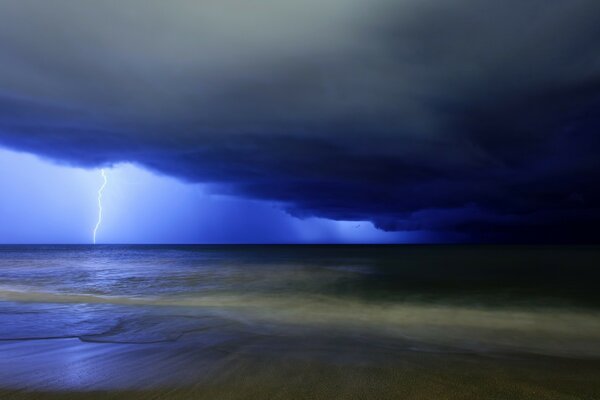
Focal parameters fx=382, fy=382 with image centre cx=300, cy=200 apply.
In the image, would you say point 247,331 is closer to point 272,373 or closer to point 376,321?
point 272,373

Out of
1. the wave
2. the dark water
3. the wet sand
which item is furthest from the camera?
the wave

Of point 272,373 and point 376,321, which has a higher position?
point 272,373

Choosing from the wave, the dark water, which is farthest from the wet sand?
the wave

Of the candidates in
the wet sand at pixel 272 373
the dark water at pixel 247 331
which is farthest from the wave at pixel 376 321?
the wet sand at pixel 272 373

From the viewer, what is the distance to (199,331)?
1229 cm

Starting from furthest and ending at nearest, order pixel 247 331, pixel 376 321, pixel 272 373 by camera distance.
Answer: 1. pixel 376 321
2. pixel 247 331
3. pixel 272 373

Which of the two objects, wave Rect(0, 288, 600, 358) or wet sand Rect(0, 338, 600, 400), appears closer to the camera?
wet sand Rect(0, 338, 600, 400)

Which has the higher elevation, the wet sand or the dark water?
the wet sand

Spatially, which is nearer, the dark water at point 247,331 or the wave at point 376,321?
the dark water at point 247,331

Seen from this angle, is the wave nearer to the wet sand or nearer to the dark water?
the dark water

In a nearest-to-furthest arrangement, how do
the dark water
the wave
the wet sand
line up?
the wet sand → the dark water → the wave

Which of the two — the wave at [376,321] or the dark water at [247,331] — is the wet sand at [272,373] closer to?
the dark water at [247,331]

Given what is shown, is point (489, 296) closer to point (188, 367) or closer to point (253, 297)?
point (253, 297)

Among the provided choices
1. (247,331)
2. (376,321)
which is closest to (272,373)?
(247,331)
